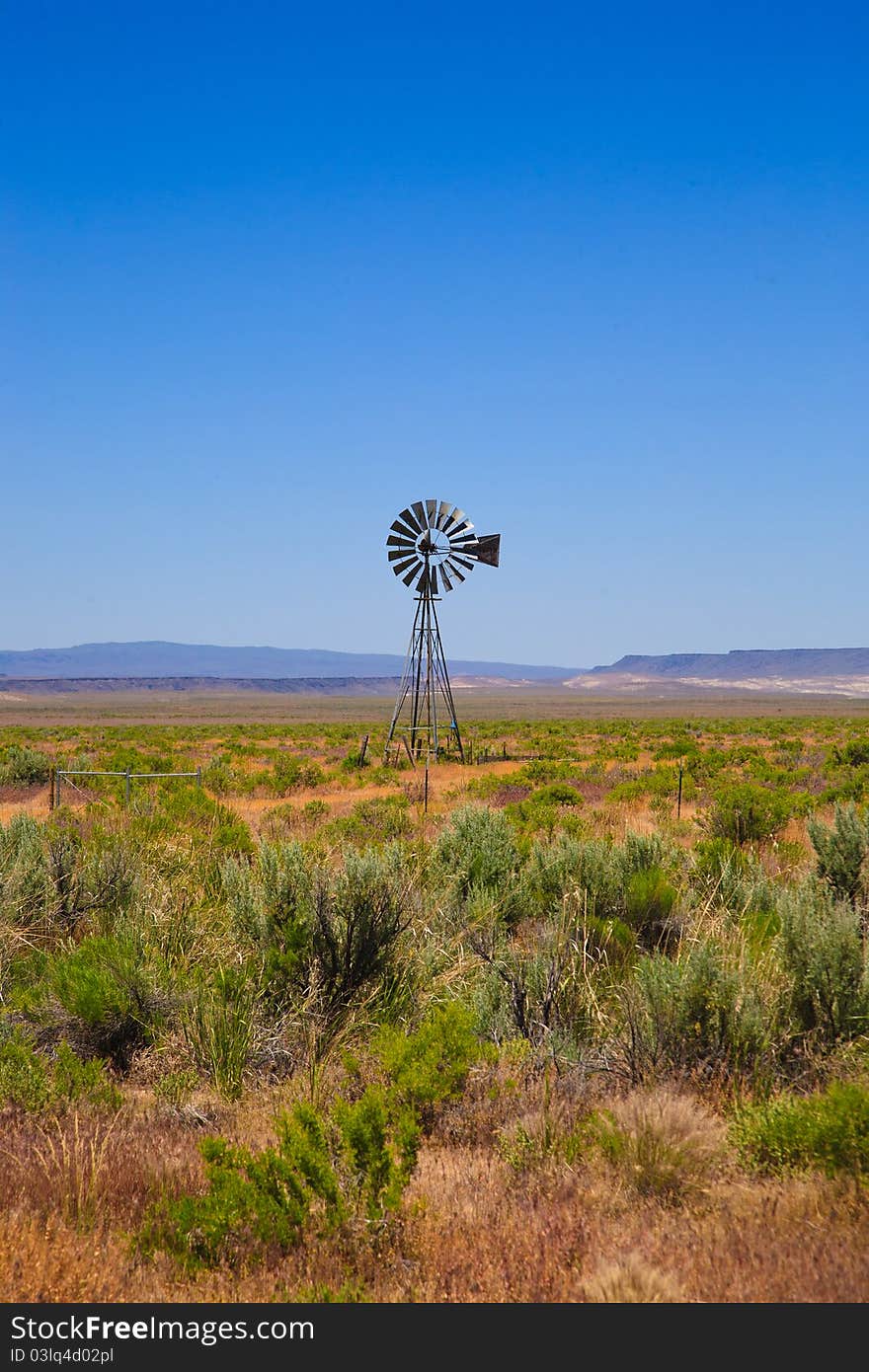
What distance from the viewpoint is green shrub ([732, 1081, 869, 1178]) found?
163 inches

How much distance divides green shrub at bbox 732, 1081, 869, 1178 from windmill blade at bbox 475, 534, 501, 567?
27.1m

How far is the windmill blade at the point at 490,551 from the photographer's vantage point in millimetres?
30922

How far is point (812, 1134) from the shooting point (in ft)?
14.0

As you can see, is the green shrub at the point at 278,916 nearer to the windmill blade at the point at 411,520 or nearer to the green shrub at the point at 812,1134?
the green shrub at the point at 812,1134

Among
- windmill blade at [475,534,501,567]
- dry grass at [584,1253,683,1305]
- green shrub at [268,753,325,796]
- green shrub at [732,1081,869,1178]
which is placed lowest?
green shrub at [268,753,325,796]

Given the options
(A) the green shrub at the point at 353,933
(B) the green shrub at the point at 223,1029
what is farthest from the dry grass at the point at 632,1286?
(A) the green shrub at the point at 353,933

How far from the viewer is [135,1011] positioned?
6359 mm

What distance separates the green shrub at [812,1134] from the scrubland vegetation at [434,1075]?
14 mm

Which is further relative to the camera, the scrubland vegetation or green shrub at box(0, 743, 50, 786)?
green shrub at box(0, 743, 50, 786)

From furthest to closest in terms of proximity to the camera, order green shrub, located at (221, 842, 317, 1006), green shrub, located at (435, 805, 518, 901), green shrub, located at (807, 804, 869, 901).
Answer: green shrub, located at (435, 805, 518, 901)
green shrub, located at (807, 804, 869, 901)
green shrub, located at (221, 842, 317, 1006)

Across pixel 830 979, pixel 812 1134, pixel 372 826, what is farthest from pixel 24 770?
pixel 812 1134

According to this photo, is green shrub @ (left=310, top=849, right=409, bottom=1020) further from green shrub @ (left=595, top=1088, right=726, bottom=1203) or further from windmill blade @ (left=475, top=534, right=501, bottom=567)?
windmill blade @ (left=475, top=534, right=501, bottom=567)

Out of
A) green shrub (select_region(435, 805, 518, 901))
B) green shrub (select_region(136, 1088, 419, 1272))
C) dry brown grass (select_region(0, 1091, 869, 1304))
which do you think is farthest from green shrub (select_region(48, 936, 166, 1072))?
green shrub (select_region(435, 805, 518, 901))
